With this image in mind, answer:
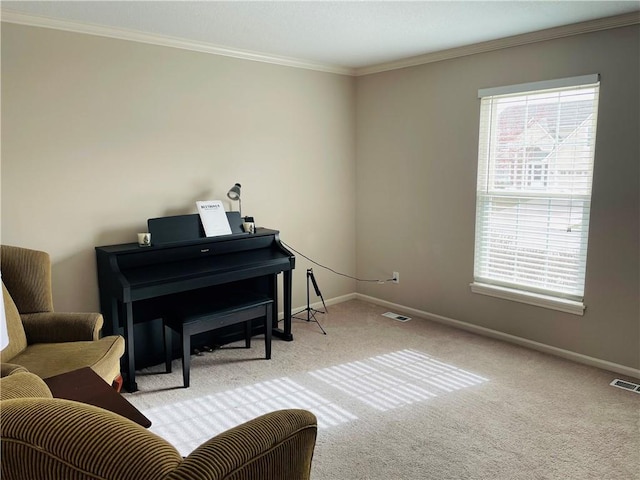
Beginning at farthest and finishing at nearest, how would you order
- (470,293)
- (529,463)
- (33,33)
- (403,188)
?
(403,188) → (470,293) → (33,33) → (529,463)

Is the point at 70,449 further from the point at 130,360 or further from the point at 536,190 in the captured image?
the point at 536,190

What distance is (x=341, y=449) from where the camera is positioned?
7.86ft

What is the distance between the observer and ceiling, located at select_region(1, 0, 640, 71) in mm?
2672

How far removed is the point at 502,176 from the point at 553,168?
39 centimetres

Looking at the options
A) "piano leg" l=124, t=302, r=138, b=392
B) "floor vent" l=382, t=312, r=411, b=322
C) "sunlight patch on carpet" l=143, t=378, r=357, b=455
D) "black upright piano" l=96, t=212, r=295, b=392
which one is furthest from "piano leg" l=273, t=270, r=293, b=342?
"piano leg" l=124, t=302, r=138, b=392

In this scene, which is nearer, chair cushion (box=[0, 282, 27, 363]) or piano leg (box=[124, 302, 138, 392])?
chair cushion (box=[0, 282, 27, 363])

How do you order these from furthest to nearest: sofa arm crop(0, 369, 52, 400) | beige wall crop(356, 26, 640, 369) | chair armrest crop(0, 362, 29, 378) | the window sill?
the window sill, beige wall crop(356, 26, 640, 369), chair armrest crop(0, 362, 29, 378), sofa arm crop(0, 369, 52, 400)

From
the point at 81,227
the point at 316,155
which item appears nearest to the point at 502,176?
the point at 316,155

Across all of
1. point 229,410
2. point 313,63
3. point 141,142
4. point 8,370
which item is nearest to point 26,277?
point 8,370

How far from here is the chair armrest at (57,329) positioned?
Result: 2.66 m

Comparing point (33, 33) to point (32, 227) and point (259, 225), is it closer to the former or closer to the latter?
point (32, 227)

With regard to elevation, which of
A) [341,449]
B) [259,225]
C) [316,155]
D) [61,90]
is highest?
[61,90]

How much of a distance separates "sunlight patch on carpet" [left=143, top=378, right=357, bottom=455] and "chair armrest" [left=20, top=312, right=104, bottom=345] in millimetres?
564

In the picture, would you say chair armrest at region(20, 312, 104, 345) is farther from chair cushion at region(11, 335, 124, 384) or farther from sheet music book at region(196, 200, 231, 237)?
sheet music book at region(196, 200, 231, 237)
